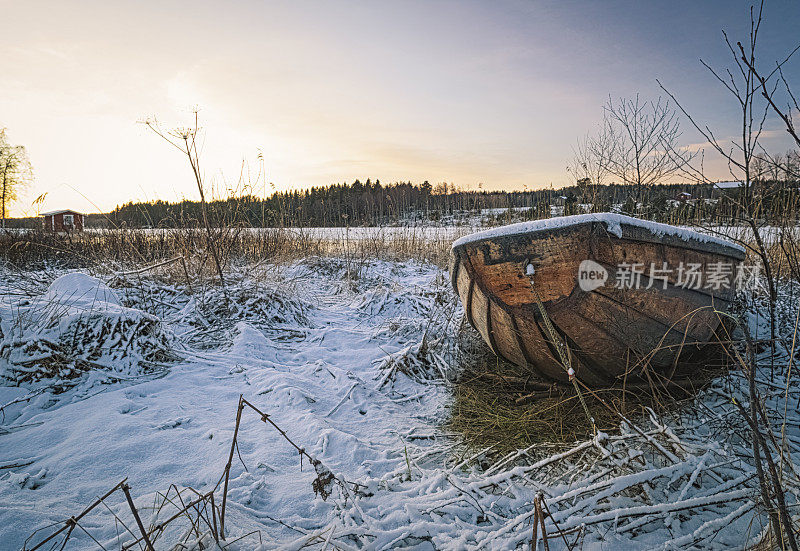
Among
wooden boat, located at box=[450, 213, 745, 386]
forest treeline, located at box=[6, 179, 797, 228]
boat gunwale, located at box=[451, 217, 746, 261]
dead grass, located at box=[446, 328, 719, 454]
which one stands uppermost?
forest treeline, located at box=[6, 179, 797, 228]

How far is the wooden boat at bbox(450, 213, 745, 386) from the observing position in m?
Result: 1.88

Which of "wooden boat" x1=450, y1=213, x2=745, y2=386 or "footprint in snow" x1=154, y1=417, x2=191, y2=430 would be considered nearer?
"wooden boat" x1=450, y1=213, x2=745, y2=386

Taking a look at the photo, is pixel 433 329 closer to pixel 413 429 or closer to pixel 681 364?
pixel 413 429

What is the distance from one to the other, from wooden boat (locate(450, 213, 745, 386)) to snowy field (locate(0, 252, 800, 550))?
1.21 ft

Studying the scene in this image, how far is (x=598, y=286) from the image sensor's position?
1.95m

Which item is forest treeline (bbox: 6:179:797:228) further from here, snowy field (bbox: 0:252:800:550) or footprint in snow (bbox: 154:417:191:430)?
footprint in snow (bbox: 154:417:191:430)

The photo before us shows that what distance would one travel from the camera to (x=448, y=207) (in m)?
11.9

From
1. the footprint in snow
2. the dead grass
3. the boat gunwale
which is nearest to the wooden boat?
the boat gunwale

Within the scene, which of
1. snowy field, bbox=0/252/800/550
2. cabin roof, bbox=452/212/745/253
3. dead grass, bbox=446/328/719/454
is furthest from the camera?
dead grass, bbox=446/328/719/454

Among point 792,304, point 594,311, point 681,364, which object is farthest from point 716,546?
point 792,304

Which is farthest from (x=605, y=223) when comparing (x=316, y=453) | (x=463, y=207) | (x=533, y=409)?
(x=463, y=207)

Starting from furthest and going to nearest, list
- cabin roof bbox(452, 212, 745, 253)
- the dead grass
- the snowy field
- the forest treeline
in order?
the forest treeline, the dead grass, cabin roof bbox(452, 212, 745, 253), the snowy field

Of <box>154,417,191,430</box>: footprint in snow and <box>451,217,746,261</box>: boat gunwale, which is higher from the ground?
<box>451,217,746,261</box>: boat gunwale

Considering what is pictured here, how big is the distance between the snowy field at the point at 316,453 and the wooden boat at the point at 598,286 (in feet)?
1.21
